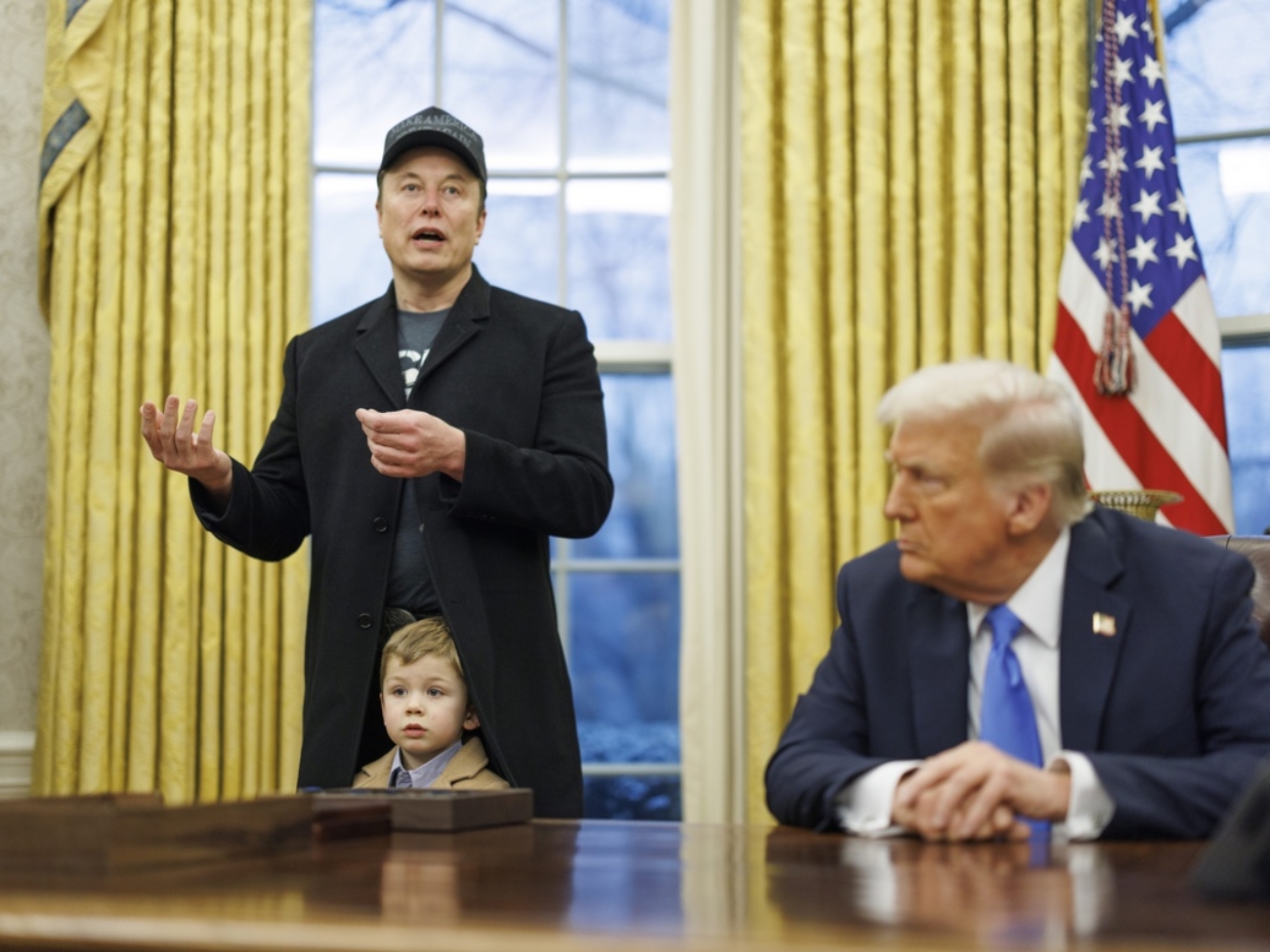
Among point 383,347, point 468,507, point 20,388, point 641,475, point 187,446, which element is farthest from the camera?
point 641,475

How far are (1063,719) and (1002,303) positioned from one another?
240cm

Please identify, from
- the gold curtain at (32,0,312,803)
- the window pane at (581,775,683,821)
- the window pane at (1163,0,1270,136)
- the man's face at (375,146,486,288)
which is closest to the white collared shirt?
the man's face at (375,146,486,288)

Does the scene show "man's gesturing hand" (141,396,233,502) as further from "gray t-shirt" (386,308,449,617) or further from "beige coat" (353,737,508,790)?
"beige coat" (353,737,508,790)

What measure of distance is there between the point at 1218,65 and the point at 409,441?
2938 millimetres

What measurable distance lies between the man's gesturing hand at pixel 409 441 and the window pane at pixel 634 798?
7.03 ft

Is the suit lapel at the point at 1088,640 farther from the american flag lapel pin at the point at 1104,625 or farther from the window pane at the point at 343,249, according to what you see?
the window pane at the point at 343,249

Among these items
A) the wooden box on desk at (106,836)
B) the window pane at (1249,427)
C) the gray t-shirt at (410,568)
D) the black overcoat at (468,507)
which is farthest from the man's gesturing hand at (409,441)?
the window pane at (1249,427)

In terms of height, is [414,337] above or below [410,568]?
above

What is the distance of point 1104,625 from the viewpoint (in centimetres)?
173

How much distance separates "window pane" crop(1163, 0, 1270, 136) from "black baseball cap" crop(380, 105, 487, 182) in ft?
7.82

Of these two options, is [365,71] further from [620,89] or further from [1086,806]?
[1086,806]

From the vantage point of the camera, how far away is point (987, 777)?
1441mm

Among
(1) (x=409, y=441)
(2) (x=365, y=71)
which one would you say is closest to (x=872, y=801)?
(1) (x=409, y=441)

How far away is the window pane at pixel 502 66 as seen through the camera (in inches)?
176
